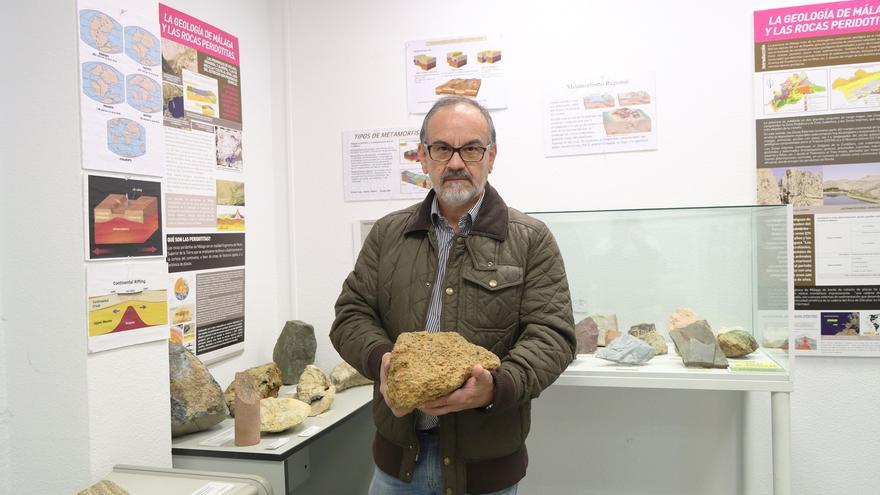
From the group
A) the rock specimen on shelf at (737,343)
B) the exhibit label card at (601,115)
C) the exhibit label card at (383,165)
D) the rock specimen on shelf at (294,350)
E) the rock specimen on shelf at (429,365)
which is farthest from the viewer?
the exhibit label card at (383,165)

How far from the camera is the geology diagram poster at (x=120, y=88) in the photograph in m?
1.94

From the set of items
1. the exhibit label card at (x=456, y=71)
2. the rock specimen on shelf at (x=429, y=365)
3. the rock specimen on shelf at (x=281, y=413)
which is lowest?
the rock specimen on shelf at (x=281, y=413)

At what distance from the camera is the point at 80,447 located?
193 cm

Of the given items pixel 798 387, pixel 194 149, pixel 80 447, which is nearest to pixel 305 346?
pixel 194 149

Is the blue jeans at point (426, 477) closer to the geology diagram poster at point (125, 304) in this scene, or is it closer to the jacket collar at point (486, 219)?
the jacket collar at point (486, 219)

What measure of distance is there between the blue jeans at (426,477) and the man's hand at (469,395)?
28 cm

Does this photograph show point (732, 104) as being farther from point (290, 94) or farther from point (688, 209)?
point (290, 94)

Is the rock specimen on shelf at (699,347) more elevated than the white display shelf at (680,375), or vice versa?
the rock specimen on shelf at (699,347)

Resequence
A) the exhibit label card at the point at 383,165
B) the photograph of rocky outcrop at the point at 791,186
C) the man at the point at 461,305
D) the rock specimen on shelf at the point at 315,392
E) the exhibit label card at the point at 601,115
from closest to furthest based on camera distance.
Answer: the man at the point at 461,305 → the rock specimen on shelf at the point at 315,392 → the photograph of rocky outcrop at the point at 791,186 → the exhibit label card at the point at 601,115 → the exhibit label card at the point at 383,165

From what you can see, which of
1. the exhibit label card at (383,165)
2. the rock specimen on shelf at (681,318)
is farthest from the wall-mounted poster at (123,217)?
the rock specimen on shelf at (681,318)

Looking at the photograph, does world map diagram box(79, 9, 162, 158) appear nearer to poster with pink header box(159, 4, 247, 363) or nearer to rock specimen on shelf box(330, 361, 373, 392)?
poster with pink header box(159, 4, 247, 363)

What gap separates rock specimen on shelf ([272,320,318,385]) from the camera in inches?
124

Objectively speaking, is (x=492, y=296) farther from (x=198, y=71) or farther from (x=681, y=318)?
(x=198, y=71)

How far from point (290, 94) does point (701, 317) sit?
96.1 inches
